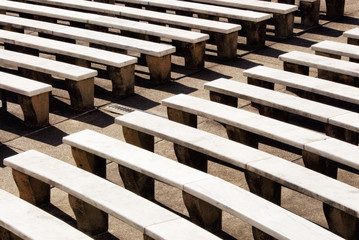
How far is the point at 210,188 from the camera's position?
5.34 metres

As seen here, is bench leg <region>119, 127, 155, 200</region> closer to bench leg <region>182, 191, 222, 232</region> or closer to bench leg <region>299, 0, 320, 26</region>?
bench leg <region>182, 191, 222, 232</region>

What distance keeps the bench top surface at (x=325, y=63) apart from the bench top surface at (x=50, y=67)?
7.90 feet

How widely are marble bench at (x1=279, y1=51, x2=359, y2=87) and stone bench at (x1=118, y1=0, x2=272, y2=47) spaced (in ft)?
4.40

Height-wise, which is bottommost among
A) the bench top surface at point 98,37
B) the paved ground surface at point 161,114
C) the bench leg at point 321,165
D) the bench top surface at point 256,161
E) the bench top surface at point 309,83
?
the paved ground surface at point 161,114

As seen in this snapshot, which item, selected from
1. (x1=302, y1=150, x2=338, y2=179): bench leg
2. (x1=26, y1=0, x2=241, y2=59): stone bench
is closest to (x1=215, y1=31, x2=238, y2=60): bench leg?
(x1=26, y1=0, x2=241, y2=59): stone bench

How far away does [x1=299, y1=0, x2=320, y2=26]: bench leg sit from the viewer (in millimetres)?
10984

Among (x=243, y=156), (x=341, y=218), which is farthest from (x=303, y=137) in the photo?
(x=341, y=218)

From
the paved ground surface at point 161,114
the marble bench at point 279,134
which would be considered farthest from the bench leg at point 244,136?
the paved ground surface at point 161,114

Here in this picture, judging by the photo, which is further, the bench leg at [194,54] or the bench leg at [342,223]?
the bench leg at [194,54]

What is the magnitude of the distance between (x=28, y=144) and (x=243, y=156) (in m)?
2.51

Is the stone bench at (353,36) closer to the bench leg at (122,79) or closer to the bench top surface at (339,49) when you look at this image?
the bench top surface at (339,49)

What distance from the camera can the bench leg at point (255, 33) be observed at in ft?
32.7

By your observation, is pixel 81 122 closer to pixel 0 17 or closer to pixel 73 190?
pixel 73 190

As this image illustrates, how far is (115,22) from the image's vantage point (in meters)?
10.0
